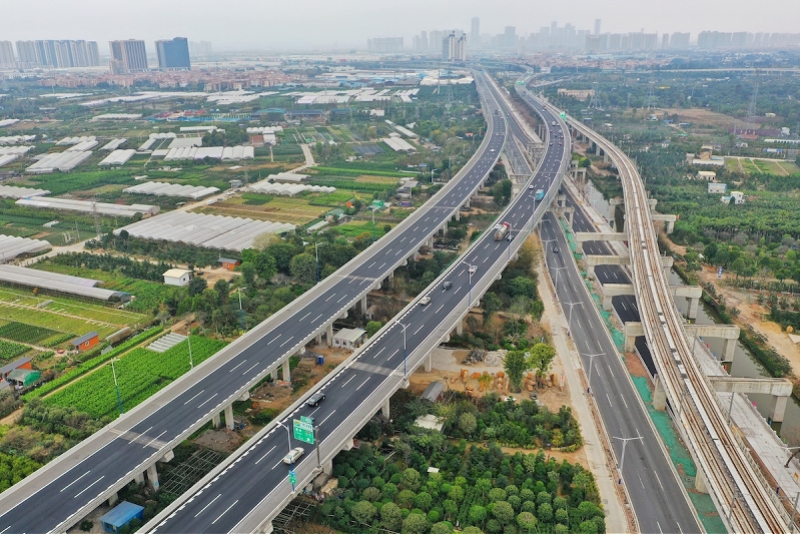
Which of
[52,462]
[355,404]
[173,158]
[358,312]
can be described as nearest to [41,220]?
[173,158]

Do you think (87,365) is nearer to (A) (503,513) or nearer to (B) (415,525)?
(B) (415,525)

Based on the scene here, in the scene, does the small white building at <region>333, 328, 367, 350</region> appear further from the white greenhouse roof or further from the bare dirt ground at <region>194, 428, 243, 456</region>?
the white greenhouse roof

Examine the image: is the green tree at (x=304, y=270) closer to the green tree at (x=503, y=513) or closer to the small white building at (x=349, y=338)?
the small white building at (x=349, y=338)

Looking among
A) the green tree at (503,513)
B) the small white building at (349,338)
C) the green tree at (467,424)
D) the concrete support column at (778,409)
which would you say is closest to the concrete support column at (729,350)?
the concrete support column at (778,409)

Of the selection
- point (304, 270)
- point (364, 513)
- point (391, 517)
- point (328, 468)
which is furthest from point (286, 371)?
point (304, 270)

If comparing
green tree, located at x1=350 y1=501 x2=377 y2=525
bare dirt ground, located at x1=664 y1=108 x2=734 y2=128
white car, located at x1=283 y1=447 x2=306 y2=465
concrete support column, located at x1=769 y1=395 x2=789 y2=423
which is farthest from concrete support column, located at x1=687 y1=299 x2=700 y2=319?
bare dirt ground, located at x1=664 y1=108 x2=734 y2=128

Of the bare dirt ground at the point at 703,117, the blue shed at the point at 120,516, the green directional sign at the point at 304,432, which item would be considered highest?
the bare dirt ground at the point at 703,117
